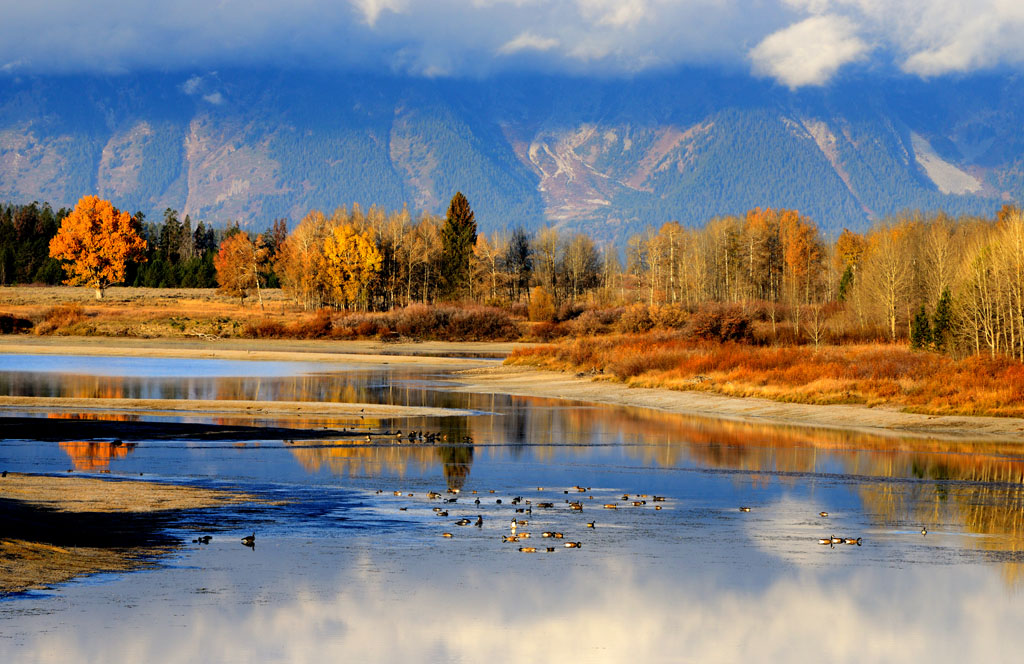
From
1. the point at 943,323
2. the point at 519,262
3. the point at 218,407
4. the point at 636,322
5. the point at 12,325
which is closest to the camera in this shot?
the point at 218,407

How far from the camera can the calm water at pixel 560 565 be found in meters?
13.1

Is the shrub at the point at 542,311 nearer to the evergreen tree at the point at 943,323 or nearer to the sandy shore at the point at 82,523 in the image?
the evergreen tree at the point at 943,323

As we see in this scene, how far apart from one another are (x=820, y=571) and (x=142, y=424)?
23147 mm

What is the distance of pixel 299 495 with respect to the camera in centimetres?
2217

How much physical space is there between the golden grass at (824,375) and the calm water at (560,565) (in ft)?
27.8

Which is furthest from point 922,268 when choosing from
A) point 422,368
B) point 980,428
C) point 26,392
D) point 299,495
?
point 299,495

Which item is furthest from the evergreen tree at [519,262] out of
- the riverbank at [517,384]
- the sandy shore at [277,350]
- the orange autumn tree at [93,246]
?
the riverbank at [517,384]

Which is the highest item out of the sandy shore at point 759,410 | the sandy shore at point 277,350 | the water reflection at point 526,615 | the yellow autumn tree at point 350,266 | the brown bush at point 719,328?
the yellow autumn tree at point 350,266

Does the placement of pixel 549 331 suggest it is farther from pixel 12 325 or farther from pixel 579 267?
pixel 579 267

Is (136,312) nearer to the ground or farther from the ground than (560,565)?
farther from the ground

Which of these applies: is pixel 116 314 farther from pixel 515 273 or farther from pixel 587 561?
pixel 587 561

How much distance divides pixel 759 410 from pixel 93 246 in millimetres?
109998

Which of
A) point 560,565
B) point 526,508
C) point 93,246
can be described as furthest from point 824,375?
point 93,246

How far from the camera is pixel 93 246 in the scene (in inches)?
5325
